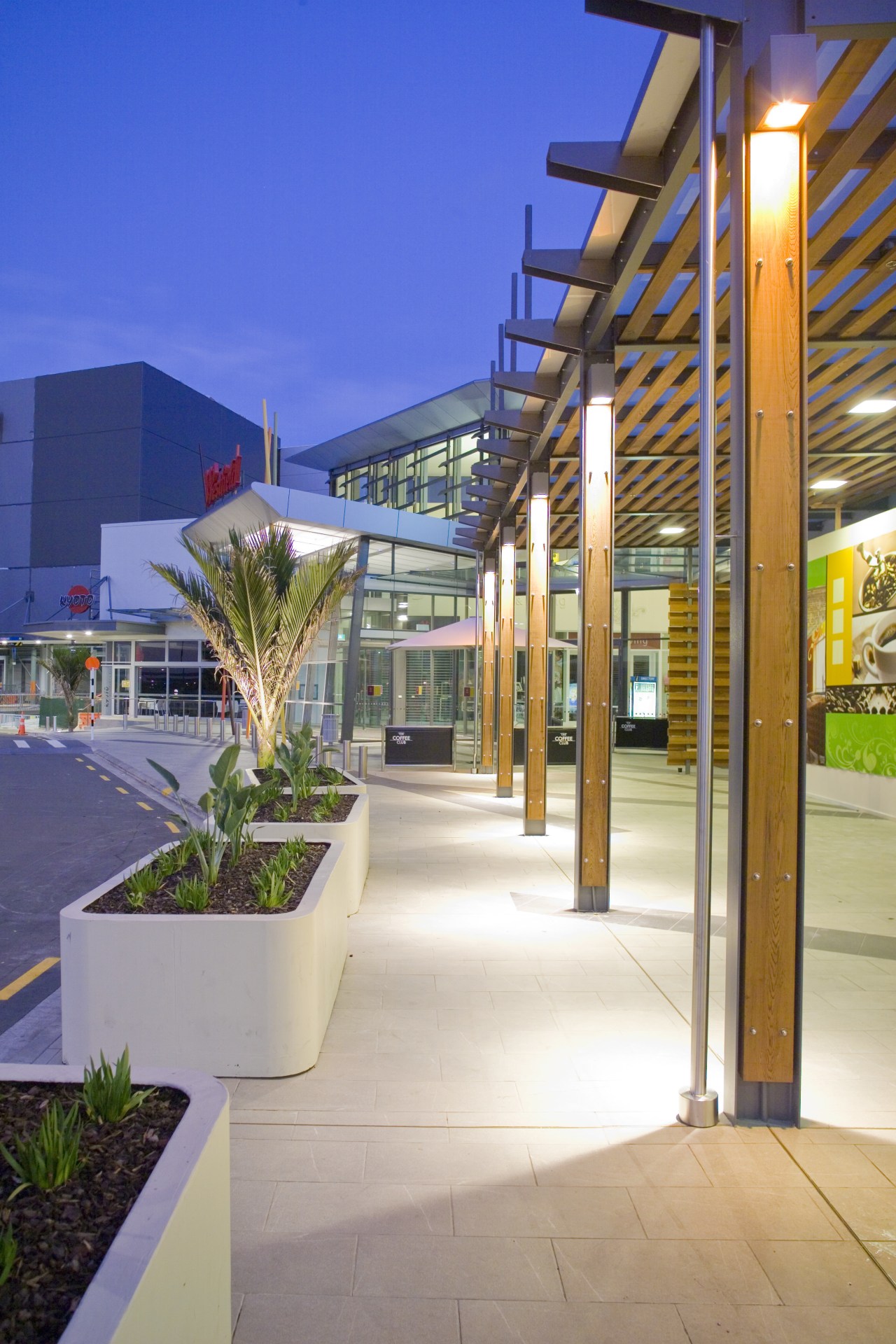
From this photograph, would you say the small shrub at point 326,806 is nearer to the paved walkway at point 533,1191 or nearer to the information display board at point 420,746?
the paved walkway at point 533,1191

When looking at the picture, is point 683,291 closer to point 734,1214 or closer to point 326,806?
point 326,806

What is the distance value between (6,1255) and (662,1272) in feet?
5.83

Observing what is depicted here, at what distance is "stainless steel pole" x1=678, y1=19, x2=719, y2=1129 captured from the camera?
3.52 metres

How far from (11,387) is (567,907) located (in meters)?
51.5

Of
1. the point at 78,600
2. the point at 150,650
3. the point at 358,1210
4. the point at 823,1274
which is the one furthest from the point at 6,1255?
the point at 78,600

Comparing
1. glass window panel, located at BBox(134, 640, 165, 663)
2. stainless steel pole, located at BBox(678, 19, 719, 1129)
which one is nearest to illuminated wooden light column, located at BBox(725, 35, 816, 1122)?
stainless steel pole, located at BBox(678, 19, 719, 1129)

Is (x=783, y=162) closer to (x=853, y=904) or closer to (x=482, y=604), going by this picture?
(x=853, y=904)

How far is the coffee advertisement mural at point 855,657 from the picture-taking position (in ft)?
37.7

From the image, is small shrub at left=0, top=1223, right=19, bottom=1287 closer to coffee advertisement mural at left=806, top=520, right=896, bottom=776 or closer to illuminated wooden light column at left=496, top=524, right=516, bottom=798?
coffee advertisement mural at left=806, top=520, right=896, bottom=776

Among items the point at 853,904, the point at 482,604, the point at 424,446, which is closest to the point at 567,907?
the point at 853,904

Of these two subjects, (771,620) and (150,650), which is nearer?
(771,620)

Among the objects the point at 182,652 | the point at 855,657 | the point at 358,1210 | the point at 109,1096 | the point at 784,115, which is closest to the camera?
the point at 109,1096

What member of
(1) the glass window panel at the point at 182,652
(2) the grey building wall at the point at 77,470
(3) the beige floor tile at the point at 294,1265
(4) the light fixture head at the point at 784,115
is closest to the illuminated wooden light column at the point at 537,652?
(4) the light fixture head at the point at 784,115

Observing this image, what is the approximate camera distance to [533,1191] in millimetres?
3082
